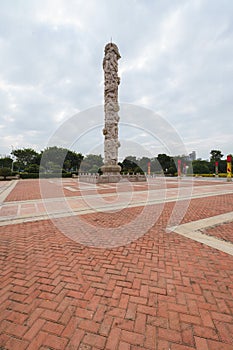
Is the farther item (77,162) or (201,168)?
(77,162)

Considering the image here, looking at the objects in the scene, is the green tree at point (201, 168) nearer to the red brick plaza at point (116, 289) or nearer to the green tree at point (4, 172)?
the green tree at point (4, 172)

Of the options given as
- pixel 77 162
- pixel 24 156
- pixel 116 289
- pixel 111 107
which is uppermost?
pixel 111 107

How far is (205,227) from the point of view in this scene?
4.08 meters

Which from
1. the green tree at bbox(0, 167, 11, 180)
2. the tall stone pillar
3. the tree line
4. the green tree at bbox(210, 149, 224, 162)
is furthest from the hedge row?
the green tree at bbox(210, 149, 224, 162)

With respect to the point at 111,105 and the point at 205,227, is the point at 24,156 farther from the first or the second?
the point at 205,227

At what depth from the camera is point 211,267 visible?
2443 mm

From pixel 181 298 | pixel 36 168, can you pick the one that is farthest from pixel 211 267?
pixel 36 168

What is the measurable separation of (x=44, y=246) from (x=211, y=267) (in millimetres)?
2926

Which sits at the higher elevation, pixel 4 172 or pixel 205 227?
pixel 4 172

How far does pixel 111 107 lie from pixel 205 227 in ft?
55.5

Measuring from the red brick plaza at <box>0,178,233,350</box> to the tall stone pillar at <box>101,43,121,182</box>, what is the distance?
14582 millimetres

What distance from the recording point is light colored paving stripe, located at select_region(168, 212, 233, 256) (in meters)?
3.09

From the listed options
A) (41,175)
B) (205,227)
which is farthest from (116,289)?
(41,175)

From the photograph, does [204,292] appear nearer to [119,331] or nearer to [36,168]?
[119,331]
